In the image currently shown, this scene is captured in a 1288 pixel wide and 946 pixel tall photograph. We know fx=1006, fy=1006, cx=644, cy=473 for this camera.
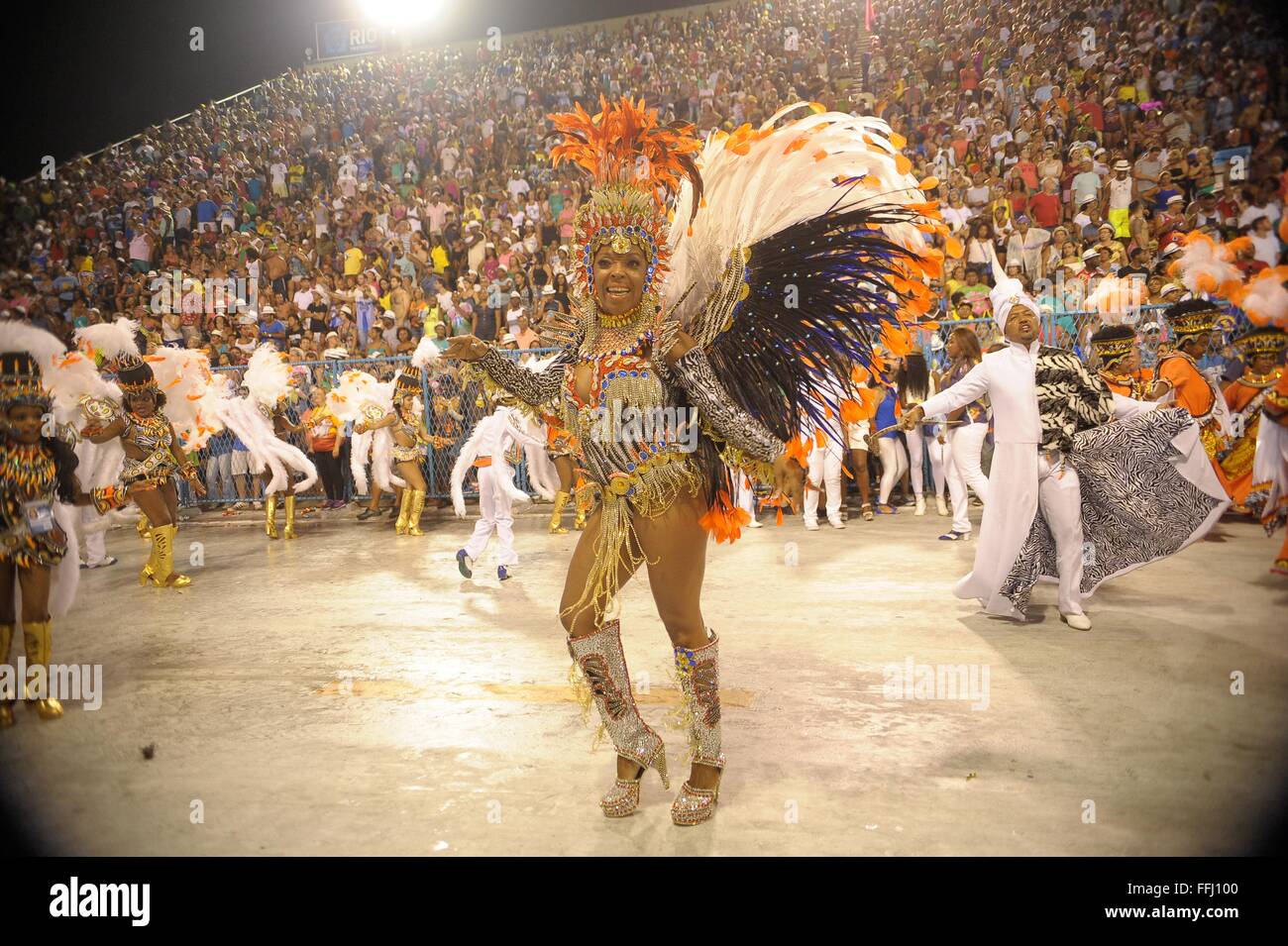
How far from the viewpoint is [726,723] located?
15.2ft

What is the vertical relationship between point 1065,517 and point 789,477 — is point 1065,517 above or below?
below

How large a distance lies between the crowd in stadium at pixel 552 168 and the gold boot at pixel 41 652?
7476 mm

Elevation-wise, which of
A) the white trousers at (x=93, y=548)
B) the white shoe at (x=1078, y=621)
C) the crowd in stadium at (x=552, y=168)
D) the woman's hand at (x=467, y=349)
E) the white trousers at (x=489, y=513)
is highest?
the crowd in stadium at (x=552, y=168)

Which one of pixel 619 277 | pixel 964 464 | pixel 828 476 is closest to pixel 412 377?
pixel 828 476

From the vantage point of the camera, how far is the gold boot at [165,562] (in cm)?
832

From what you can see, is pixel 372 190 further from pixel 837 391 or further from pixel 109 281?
pixel 837 391

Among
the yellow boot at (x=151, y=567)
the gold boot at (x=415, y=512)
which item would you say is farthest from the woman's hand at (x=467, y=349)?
the gold boot at (x=415, y=512)

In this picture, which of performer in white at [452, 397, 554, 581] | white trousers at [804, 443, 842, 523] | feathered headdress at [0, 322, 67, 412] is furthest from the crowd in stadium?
feathered headdress at [0, 322, 67, 412]

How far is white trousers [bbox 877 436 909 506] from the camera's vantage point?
10641 mm

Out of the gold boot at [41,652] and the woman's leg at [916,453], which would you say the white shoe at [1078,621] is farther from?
the gold boot at [41,652]

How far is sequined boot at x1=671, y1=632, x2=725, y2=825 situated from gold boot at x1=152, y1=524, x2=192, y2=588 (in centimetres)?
610

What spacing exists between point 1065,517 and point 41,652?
574cm

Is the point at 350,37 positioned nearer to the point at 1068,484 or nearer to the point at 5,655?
the point at 5,655

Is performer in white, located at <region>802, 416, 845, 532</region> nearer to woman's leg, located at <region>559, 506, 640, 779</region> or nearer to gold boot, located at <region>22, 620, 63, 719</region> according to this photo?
woman's leg, located at <region>559, 506, 640, 779</region>
